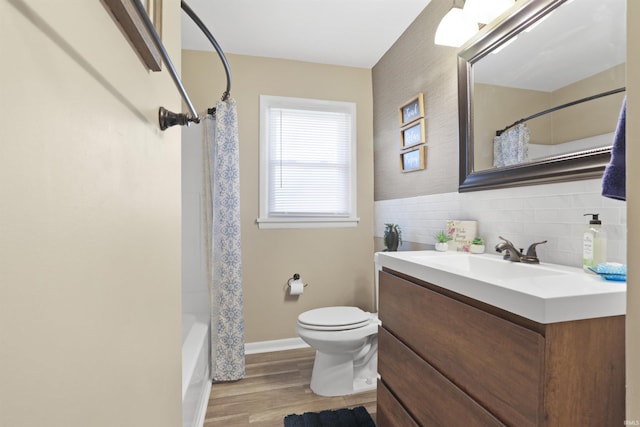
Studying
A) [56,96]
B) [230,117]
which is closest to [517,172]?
[56,96]

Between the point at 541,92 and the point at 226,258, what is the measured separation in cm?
195

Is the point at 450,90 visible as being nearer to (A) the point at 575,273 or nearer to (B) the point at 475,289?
(A) the point at 575,273

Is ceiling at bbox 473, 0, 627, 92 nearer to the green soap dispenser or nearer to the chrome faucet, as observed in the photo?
the green soap dispenser

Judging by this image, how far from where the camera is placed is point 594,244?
3.31ft

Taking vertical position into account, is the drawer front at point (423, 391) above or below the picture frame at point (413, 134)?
below

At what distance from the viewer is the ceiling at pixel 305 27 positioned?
6.63ft

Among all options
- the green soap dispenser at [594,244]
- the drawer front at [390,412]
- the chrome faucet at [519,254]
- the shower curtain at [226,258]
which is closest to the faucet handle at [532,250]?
the chrome faucet at [519,254]

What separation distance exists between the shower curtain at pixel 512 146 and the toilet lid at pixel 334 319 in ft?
3.83

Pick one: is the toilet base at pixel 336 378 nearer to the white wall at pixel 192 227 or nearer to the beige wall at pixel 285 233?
the beige wall at pixel 285 233

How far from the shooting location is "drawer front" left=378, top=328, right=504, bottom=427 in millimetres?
904

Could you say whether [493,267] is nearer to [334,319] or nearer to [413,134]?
[334,319]

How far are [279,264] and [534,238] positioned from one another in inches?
72.1

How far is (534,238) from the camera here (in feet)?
4.30

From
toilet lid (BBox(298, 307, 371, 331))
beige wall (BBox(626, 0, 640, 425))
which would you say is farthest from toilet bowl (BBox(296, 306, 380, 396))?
beige wall (BBox(626, 0, 640, 425))
